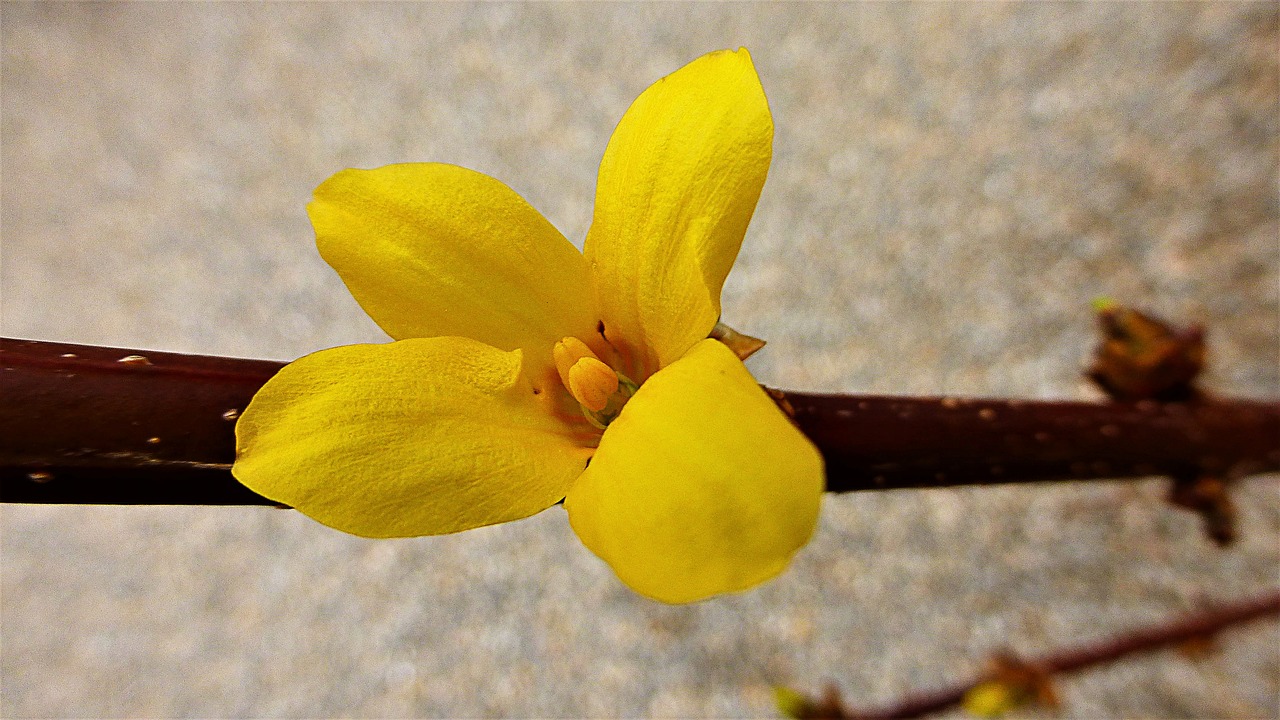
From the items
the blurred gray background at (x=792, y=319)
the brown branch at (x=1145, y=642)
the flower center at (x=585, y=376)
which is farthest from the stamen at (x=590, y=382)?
the blurred gray background at (x=792, y=319)

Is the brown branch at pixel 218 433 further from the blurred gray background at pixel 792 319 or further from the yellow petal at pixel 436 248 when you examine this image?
the blurred gray background at pixel 792 319

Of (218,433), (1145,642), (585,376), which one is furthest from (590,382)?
(1145,642)

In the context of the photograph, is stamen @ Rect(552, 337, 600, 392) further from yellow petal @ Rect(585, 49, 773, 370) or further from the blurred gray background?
the blurred gray background

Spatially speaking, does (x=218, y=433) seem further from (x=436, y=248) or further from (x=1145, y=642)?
(x=1145, y=642)

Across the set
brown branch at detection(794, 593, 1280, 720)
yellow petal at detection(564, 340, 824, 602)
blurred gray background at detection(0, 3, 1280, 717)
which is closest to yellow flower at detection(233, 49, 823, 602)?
yellow petal at detection(564, 340, 824, 602)

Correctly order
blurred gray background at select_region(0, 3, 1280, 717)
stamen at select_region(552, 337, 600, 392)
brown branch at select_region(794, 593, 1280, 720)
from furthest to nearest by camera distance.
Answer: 1. blurred gray background at select_region(0, 3, 1280, 717)
2. brown branch at select_region(794, 593, 1280, 720)
3. stamen at select_region(552, 337, 600, 392)

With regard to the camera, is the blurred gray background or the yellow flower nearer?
the yellow flower

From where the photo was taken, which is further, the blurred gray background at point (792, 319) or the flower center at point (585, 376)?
the blurred gray background at point (792, 319)

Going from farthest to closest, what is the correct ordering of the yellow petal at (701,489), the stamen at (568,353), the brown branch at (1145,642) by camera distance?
1. the brown branch at (1145,642)
2. the stamen at (568,353)
3. the yellow petal at (701,489)

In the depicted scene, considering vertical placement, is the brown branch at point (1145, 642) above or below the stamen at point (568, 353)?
below

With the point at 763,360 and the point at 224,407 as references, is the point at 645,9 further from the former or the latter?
the point at 224,407
